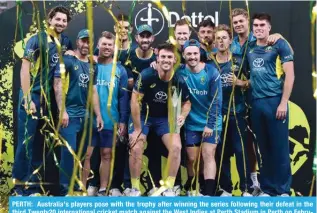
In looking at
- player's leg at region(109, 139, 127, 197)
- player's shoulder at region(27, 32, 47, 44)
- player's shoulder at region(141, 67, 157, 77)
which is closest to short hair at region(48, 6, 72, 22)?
player's shoulder at region(27, 32, 47, 44)

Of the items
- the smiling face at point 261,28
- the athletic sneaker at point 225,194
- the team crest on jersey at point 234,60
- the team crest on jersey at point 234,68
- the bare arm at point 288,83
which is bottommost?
the athletic sneaker at point 225,194

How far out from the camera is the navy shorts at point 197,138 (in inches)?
130

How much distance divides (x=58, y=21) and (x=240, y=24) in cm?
102

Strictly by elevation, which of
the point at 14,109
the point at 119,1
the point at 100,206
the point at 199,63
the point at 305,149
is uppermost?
the point at 119,1

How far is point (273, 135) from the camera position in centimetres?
334

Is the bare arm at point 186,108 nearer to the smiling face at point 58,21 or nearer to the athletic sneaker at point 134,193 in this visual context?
the athletic sneaker at point 134,193

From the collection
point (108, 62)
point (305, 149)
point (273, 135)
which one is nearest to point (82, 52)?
point (108, 62)

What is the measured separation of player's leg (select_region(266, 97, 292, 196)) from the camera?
10.9 ft

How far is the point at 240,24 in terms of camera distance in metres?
3.29

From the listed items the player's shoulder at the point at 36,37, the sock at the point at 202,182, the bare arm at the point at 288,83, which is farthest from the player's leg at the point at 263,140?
the player's shoulder at the point at 36,37

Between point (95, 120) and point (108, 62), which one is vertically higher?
point (108, 62)

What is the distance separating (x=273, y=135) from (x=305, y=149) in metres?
0.21

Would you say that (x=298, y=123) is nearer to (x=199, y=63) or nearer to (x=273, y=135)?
(x=273, y=135)

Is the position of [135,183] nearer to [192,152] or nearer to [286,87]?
[192,152]
